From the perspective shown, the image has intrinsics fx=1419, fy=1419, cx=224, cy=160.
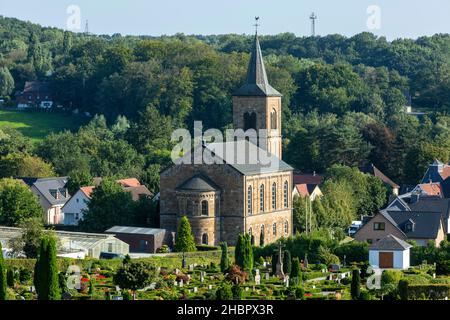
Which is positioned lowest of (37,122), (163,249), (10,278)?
(10,278)

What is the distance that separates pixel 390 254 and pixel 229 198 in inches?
422

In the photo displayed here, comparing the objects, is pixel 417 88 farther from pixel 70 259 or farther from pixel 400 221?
pixel 70 259

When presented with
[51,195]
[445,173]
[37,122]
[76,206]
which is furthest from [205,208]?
[37,122]

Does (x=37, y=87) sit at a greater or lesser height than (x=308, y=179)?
greater

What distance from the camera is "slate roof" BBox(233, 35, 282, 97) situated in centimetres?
7494

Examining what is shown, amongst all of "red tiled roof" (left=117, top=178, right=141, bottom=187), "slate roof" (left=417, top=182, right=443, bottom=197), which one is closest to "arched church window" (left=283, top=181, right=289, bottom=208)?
"slate roof" (left=417, top=182, right=443, bottom=197)

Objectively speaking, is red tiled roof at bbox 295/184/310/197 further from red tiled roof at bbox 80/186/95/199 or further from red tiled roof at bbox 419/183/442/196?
red tiled roof at bbox 80/186/95/199

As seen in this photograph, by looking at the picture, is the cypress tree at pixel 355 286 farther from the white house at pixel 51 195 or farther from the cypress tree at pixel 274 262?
the white house at pixel 51 195

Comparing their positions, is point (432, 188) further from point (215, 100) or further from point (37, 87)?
point (37, 87)

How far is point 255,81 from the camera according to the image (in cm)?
7556

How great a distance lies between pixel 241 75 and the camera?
117 metres

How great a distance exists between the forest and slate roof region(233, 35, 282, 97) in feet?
35.2
